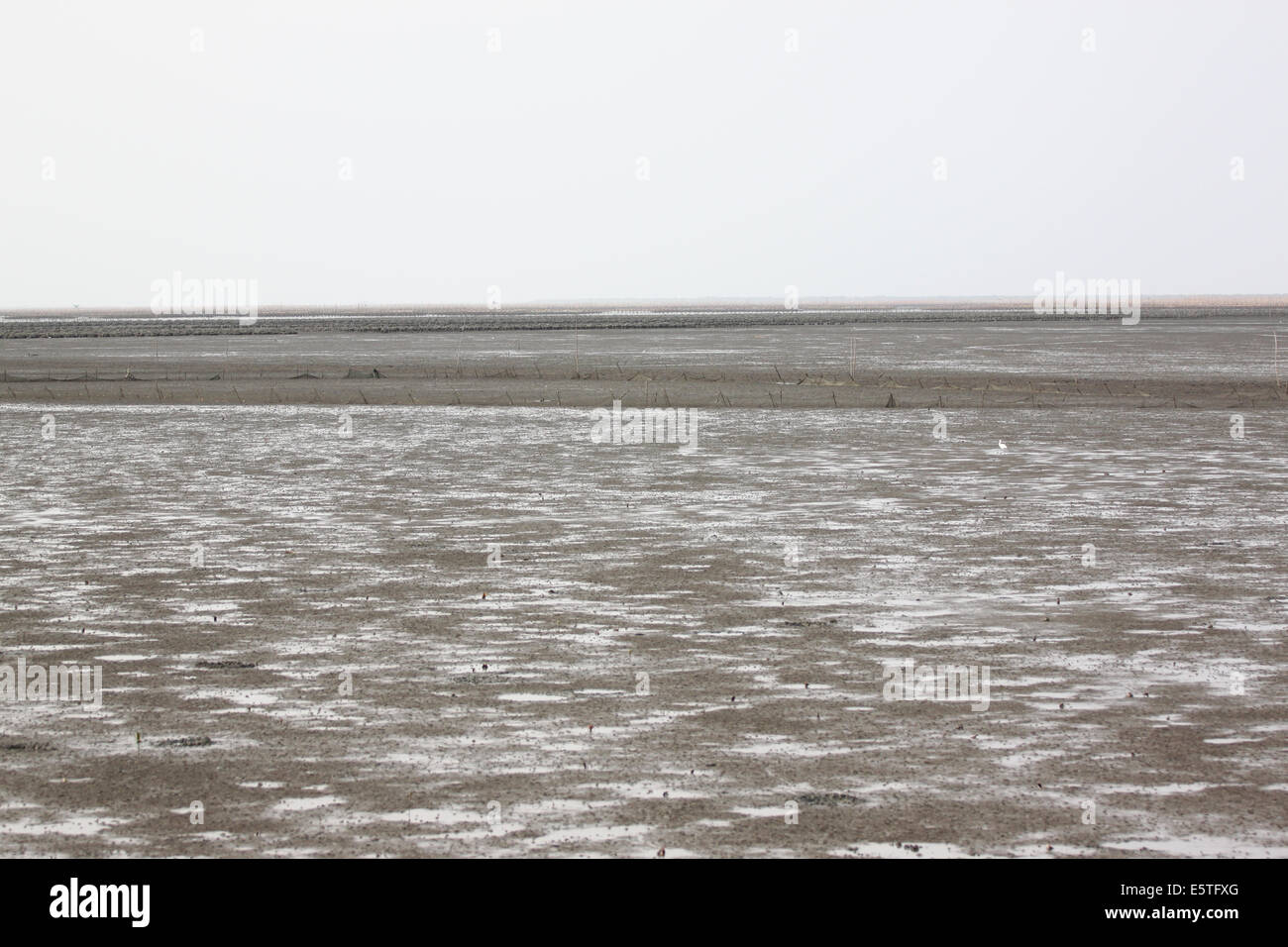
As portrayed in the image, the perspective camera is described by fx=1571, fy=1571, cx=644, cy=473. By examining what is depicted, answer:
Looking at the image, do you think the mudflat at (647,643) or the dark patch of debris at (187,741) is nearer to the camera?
the mudflat at (647,643)

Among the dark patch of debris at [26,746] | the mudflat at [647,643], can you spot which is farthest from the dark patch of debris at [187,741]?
the dark patch of debris at [26,746]

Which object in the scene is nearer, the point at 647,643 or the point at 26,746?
the point at 26,746

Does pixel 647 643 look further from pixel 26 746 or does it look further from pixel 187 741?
pixel 26 746

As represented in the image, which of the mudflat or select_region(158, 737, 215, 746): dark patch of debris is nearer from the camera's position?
the mudflat

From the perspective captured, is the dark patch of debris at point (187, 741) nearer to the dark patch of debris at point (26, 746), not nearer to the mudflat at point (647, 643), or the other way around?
the mudflat at point (647, 643)

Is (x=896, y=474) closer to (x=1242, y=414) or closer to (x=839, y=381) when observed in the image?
(x=1242, y=414)

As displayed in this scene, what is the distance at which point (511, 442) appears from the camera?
28562 mm

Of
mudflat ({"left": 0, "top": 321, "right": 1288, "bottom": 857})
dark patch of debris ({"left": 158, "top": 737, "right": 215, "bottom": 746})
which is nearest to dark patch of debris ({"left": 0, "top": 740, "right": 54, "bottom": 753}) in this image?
mudflat ({"left": 0, "top": 321, "right": 1288, "bottom": 857})

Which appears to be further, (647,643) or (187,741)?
(647,643)

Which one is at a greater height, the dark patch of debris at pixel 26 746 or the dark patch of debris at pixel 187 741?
the dark patch of debris at pixel 187 741

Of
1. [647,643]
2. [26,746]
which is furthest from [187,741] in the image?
[647,643]

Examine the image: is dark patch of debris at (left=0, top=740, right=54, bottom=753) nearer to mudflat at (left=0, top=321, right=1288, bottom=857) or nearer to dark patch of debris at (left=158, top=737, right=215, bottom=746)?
mudflat at (left=0, top=321, right=1288, bottom=857)

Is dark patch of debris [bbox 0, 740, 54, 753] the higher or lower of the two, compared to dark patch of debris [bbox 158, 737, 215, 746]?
lower
